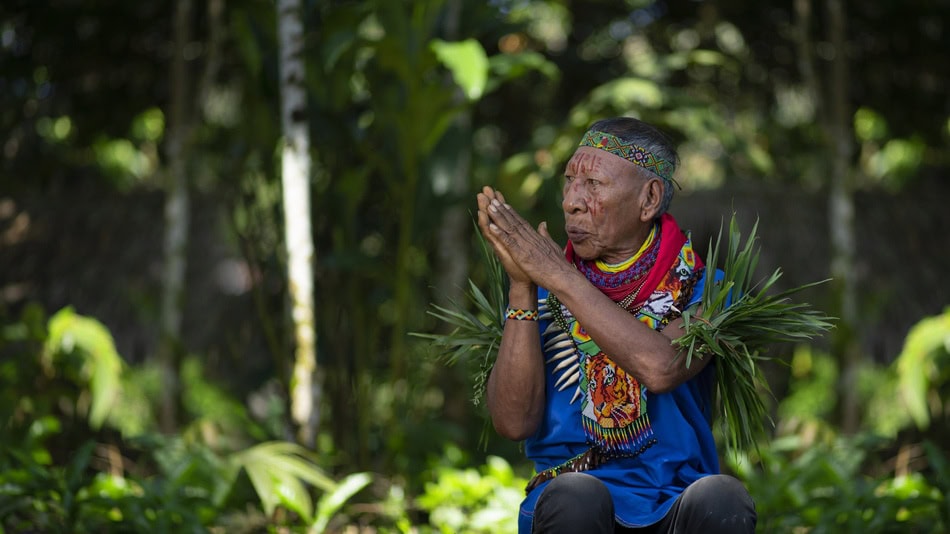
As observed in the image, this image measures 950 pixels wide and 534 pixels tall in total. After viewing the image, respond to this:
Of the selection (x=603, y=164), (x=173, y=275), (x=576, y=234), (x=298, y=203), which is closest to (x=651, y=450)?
(x=576, y=234)

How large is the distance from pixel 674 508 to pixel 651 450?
Answer: 0.49 feet

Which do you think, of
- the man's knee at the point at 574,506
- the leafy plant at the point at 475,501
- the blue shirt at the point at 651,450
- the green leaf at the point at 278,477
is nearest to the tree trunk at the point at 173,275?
the green leaf at the point at 278,477

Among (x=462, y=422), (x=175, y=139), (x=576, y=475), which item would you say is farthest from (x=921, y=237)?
(x=576, y=475)

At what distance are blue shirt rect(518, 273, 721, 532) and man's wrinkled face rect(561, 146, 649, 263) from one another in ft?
0.70

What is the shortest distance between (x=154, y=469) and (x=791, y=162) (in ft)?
16.0

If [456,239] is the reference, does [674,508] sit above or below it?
below

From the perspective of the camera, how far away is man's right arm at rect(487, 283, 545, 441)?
6.72 feet

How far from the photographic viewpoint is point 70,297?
5.80m

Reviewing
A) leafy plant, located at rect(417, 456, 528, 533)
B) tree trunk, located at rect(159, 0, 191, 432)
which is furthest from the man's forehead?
tree trunk, located at rect(159, 0, 191, 432)

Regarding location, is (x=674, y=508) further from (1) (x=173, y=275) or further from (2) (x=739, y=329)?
(1) (x=173, y=275)

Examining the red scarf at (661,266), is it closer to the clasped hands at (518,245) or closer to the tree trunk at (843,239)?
the clasped hands at (518,245)

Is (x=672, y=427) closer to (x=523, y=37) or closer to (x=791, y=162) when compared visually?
(x=523, y=37)

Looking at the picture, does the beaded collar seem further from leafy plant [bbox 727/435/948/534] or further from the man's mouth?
leafy plant [bbox 727/435/948/534]

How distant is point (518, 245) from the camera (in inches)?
78.1
